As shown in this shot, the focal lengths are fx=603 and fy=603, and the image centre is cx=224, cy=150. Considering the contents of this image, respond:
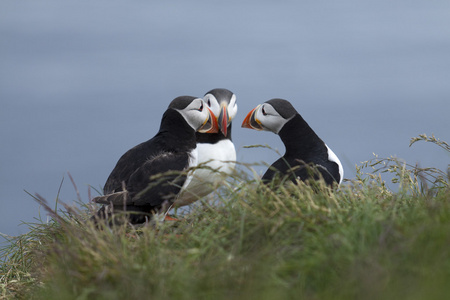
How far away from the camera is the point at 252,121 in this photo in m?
7.36

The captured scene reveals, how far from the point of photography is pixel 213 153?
7516mm

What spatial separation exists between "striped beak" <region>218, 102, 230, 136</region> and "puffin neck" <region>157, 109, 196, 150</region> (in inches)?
24.3

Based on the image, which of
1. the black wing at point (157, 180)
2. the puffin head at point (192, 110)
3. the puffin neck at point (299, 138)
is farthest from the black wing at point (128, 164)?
the puffin neck at point (299, 138)

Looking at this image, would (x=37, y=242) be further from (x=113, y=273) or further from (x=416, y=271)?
(x=416, y=271)

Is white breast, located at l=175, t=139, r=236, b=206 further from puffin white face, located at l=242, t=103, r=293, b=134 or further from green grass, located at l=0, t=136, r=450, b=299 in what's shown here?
green grass, located at l=0, t=136, r=450, b=299

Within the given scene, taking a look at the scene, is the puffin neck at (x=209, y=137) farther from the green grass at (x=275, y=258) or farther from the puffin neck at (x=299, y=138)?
the green grass at (x=275, y=258)

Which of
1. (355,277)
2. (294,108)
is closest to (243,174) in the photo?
(355,277)

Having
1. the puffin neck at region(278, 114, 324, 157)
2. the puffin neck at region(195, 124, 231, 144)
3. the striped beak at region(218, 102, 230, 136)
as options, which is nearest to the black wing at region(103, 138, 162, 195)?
the puffin neck at region(195, 124, 231, 144)

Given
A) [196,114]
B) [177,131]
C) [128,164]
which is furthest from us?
[196,114]

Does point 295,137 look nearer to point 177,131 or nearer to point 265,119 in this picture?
point 265,119

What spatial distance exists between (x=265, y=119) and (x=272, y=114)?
109 millimetres

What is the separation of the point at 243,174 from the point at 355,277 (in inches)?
60.1

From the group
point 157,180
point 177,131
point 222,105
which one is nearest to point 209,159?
point 177,131

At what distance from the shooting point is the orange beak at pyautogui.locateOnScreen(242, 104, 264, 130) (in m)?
7.28
